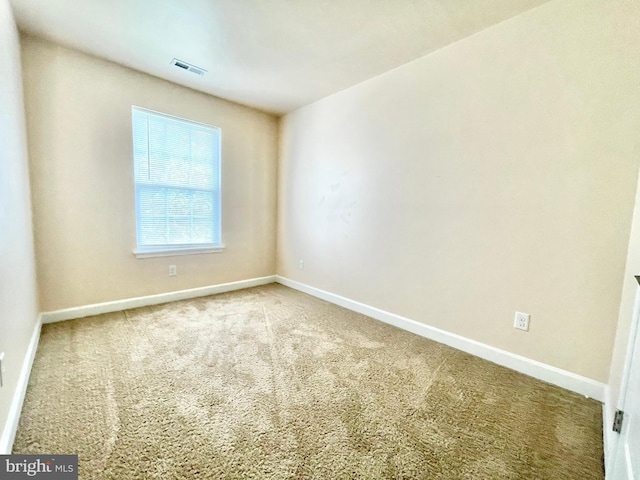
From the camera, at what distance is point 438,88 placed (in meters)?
2.25

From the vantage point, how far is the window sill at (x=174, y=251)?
293 cm

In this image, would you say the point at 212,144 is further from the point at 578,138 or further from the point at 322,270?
the point at 578,138

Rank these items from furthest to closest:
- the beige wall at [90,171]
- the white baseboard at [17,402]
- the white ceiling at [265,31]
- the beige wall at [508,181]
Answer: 1. the beige wall at [90,171]
2. the white ceiling at [265,31]
3. the beige wall at [508,181]
4. the white baseboard at [17,402]

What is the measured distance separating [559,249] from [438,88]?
151cm

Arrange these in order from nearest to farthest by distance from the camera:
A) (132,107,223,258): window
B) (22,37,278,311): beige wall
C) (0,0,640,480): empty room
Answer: (0,0,640,480): empty room, (22,37,278,311): beige wall, (132,107,223,258): window

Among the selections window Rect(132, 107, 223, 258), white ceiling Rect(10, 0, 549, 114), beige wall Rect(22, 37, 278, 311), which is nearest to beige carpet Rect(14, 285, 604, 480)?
beige wall Rect(22, 37, 278, 311)

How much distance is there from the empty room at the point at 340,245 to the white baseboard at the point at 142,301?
0.02 meters

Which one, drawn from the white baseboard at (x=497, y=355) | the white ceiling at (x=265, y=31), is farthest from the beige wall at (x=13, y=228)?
the white baseboard at (x=497, y=355)

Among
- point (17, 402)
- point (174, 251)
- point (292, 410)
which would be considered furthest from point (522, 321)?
point (174, 251)

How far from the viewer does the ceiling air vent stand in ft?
8.36

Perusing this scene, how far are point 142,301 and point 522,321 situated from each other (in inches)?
138

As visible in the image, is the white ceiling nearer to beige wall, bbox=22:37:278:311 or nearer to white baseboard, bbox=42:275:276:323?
beige wall, bbox=22:37:278:311

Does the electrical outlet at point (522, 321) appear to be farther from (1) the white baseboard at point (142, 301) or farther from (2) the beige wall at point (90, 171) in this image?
(2) the beige wall at point (90, 171)

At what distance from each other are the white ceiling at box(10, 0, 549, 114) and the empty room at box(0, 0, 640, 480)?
19 mm
